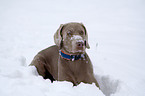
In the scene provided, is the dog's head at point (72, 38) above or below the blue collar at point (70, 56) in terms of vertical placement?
above

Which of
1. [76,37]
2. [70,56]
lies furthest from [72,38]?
[70,56]

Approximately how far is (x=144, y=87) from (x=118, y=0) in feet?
61.6

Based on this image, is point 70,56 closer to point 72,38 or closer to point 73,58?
point 73,58

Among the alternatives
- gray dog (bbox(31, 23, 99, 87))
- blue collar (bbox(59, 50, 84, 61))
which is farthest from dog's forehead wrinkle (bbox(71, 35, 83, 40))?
blue collar (bbox(59, 50, 84, 61))

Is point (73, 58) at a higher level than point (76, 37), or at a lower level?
lower

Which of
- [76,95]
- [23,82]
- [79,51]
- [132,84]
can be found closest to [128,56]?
[132,84]

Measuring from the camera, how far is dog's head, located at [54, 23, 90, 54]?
184 centimetres

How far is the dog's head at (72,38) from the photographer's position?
184 centimetres

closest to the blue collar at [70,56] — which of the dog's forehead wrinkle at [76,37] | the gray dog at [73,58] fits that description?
the gray dog at [73,58]

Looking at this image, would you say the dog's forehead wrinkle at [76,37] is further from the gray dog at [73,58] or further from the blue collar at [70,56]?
the blue collar at [70,56]

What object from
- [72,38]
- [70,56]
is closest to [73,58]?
[70,56]

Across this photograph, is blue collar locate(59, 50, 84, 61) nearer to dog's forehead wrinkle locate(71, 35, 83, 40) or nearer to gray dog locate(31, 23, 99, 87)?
gray dog locate(31, 23, 99, 87)

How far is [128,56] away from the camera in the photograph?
9.73 ft

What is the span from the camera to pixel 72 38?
193 cm
